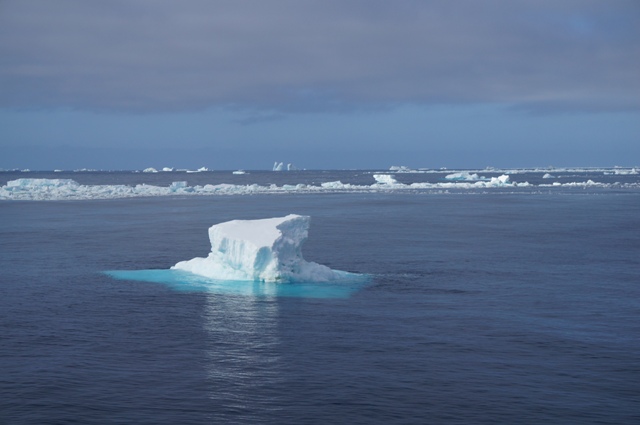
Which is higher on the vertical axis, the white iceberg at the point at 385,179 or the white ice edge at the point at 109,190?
the white iceberg at the point at 385,179

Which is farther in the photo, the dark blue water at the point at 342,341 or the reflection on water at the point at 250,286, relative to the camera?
the reflection on water at the point at 250,286

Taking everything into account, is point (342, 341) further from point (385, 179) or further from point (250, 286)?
point (385, 179)

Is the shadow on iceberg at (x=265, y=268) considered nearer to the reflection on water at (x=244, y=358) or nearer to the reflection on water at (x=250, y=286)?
the reflection on water at (x=250, y=286)

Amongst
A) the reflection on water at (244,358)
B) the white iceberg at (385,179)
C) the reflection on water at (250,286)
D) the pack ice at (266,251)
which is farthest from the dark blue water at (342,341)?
the white iceberg at (385,179)

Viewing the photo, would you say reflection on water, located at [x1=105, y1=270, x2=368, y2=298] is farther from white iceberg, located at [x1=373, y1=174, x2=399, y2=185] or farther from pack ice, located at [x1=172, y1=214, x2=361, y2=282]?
white iceberg, located at [x1=373, y1=174, x2=399, y2=185]

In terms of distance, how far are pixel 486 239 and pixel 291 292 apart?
18.0 metres

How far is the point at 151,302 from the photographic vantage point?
2103cm

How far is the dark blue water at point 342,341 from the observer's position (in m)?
12.6

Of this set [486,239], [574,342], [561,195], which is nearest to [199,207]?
[486,239]

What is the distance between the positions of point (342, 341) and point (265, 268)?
7.43 metres

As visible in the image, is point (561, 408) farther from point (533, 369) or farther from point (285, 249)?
point (285, 249)

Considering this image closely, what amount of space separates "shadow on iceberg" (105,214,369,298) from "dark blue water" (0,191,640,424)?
831mm

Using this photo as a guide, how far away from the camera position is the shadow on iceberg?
22781 mm

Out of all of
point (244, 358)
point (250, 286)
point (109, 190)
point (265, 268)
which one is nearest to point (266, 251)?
point (265, 268)
